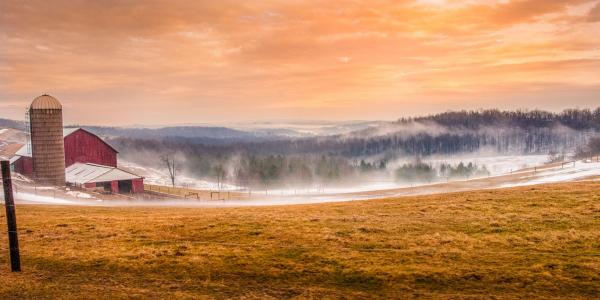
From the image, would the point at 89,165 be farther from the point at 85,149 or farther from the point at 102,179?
the point at 102,179

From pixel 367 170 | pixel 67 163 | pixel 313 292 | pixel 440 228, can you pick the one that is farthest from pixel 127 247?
pixel 367 170

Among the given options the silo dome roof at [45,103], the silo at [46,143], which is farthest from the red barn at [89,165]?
the silo dome roof at [45,103]

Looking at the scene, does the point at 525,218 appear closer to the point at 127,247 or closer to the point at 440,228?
the point at 440,228

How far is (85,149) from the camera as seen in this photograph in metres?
77.5

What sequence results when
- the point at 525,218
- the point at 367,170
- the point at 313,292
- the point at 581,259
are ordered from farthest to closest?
the point at 367,170 → the point at 525,218 → the point at 581,259 → the point at 313,292

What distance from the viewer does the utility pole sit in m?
13.3

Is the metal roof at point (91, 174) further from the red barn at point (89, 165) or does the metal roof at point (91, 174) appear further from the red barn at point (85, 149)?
the red barn at point (85, 149)

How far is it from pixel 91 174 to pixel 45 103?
12218 mm

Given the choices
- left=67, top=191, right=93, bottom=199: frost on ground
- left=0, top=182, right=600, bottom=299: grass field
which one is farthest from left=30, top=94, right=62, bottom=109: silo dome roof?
left=0, top=182, right=600, bottom=299: grass field

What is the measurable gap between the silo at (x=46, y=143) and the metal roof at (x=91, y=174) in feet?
12.7

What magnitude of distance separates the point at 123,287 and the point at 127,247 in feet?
17.0

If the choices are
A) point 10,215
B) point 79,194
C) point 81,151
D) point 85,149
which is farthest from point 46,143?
point 10,215

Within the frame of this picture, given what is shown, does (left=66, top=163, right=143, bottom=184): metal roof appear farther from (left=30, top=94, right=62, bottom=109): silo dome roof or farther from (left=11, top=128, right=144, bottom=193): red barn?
(left=30, top=94, right=62, bottom=109): silo dome roof

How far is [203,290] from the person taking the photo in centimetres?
1219
